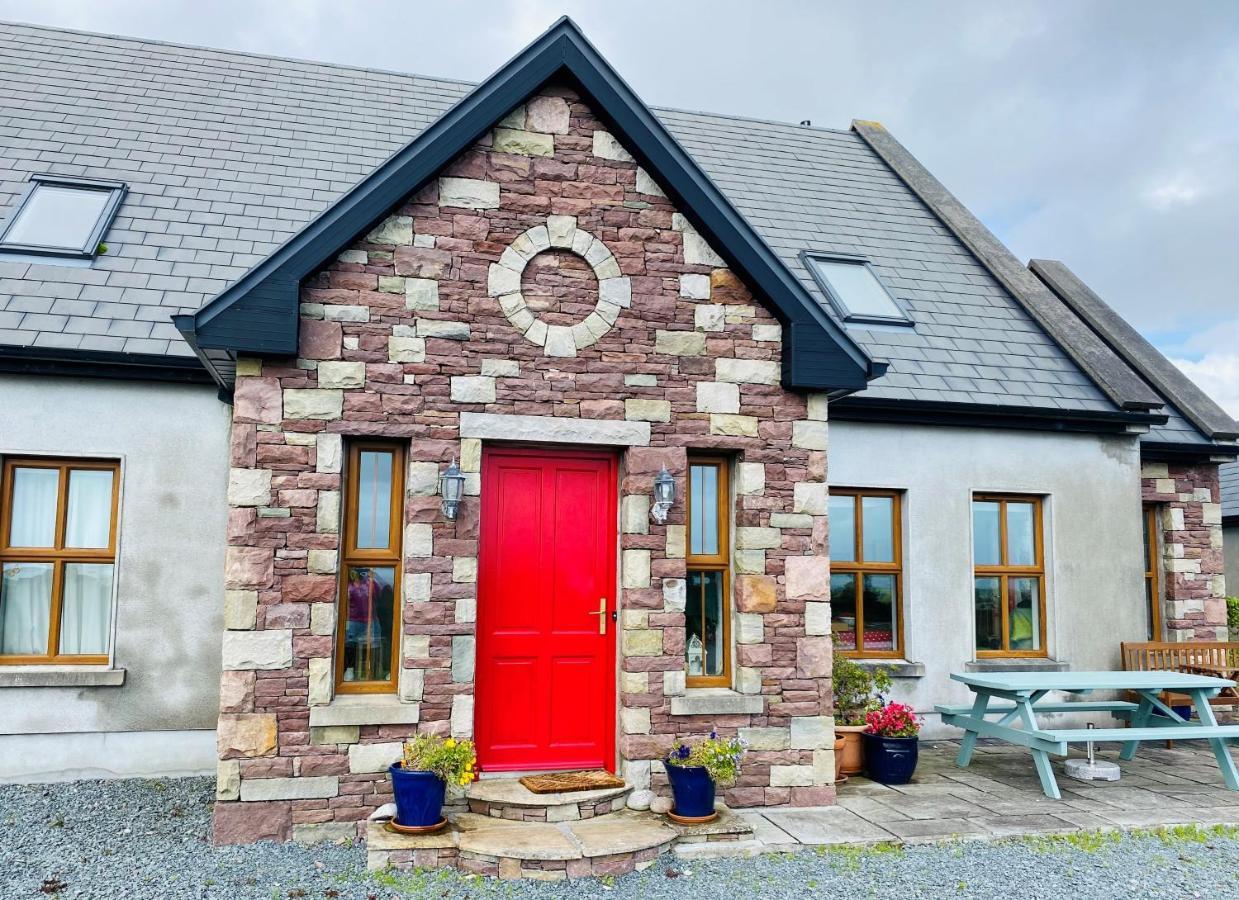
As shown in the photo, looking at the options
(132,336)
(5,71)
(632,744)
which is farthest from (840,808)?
(5,71)

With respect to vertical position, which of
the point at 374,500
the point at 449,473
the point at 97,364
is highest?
the point at 97,364

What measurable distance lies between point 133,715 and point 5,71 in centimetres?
816

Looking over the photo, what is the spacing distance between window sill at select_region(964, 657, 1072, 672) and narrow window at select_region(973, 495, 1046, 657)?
0.37 ft

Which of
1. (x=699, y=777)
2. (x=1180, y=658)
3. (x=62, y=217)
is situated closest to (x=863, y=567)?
(x=1180, y=658)

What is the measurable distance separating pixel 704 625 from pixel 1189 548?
703 centimetres

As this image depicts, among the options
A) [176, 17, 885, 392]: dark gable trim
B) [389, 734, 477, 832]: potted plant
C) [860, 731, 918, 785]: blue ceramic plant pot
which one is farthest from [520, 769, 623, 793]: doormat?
[176, 17, 885, 392]: dark gable trim

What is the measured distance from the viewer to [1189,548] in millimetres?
11352

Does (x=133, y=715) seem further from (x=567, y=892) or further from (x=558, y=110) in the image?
(x=558, y=110)

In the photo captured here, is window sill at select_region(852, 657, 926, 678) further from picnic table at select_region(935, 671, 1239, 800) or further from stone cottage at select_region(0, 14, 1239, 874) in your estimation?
picnic table at select_region(935, 671, 1239, 800)

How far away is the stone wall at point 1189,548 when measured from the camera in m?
11.3

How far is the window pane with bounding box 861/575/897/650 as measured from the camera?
9.89 metres

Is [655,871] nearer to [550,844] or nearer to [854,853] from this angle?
[550,844]

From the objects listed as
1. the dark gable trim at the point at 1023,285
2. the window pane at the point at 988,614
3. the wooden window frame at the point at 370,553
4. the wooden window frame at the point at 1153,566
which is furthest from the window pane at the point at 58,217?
the wooden window frame at the point at 1153,566

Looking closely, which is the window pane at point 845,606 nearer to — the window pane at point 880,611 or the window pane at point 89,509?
the window pane at point 880,611
